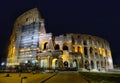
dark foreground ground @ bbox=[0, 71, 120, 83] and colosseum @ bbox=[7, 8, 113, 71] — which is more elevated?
colosseum @ bbox=[7, 8, 113, 71]

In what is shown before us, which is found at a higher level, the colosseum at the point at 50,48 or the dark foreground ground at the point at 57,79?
the colosseum at the point at 50,48

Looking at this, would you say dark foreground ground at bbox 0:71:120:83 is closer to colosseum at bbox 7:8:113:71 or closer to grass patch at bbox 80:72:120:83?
grass patch at bbox 80:72:120:83

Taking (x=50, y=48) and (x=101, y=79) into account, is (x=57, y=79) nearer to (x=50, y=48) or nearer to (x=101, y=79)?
(x=101, y=79)

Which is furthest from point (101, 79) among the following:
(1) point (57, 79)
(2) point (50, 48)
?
(2) point (50, 48)

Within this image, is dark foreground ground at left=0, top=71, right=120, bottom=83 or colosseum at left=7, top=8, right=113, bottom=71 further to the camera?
colosseum at left=7, top=8, right=113, bottom=71

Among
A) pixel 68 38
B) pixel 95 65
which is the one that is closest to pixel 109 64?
pixel 95 65

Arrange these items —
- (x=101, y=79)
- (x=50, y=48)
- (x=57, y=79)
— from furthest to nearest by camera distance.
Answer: (x=50, y=48)
(x=57, y=79)
(x=101, y=79)

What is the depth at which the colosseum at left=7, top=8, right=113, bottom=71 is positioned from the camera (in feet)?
138

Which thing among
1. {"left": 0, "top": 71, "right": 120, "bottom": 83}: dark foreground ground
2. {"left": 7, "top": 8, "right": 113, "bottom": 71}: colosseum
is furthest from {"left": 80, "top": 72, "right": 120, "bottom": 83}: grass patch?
{"left": 7, "top": 8, "right": 113, "bottom": 71}: colosseum

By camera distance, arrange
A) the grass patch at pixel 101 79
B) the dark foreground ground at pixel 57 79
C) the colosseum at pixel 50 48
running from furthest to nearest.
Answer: the colosseum at pixel 50 48, the grass patch at pixel 101 79, the dark foreground ground at pixel 57 79

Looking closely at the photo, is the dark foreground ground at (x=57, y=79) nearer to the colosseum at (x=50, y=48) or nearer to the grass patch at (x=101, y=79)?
the grass patch at (x=101, y=79)

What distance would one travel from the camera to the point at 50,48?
1740 inches

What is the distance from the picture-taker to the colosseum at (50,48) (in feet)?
138

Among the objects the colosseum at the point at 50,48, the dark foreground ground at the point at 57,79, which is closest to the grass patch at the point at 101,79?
the dark foreground ground at the point at 57,79
